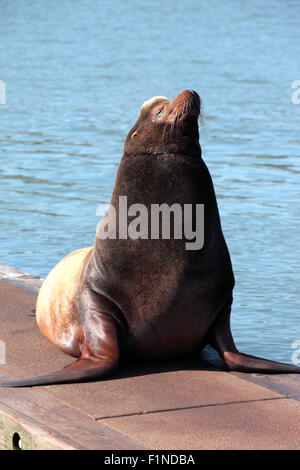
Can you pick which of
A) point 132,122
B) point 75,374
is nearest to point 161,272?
point 75,374

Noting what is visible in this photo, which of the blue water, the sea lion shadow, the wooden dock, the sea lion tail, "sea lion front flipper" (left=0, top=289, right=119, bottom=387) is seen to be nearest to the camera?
the wooden dock

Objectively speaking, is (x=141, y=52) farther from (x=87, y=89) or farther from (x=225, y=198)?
(x=225, y=198)

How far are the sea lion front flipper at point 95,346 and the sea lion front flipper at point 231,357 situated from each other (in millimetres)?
521

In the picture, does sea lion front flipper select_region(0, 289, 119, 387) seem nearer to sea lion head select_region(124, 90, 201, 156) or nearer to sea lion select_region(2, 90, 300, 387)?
sea lion select_region(2, 90, 300, 387)

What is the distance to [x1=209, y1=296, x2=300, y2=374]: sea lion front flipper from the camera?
4.93 m

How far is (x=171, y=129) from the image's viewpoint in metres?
4.94

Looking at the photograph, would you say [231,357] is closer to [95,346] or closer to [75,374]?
[95,346]

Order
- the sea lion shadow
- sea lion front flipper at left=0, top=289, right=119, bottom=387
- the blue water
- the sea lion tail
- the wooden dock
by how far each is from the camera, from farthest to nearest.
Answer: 1. the blue water
2. the sea lion shadow
3. sea lion front flipper at left=0, top=289, right=119, bottom=387
4. the sea lion tail
5. the wooden dock

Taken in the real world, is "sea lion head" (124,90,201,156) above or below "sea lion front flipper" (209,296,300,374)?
above

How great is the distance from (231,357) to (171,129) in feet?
3.86

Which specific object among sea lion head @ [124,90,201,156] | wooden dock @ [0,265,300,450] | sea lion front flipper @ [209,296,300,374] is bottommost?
wooden dock @ [0,265,300,450]

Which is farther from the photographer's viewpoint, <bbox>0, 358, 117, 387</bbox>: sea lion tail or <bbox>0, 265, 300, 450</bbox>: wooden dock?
<bbox>0, 358, 117, 387</bbox>: sea lion tail

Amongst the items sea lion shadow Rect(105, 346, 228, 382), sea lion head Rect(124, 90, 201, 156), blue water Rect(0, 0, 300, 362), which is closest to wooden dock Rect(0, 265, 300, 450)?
sea lion shadow Rect(105, 346, 228, 382)

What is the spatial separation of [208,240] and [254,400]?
34.5 inches
